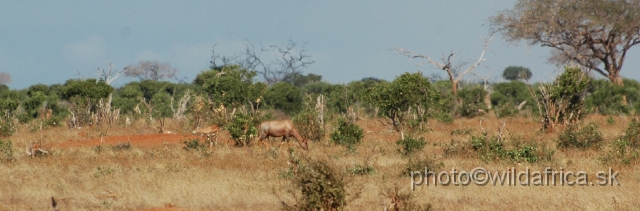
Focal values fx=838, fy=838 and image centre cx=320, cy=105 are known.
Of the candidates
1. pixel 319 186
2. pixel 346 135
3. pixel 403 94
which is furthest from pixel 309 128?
pixel 319 186

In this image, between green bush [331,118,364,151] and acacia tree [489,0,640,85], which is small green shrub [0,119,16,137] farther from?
acacia tree [489,0,640,85]

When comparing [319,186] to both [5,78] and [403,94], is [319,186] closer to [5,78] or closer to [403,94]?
[403,94]

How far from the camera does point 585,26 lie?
43.5 meters

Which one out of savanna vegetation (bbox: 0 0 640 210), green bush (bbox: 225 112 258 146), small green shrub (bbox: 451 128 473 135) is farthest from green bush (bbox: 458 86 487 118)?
green bush (bbox: 225 112 258 146)

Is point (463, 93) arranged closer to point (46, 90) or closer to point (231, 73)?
point (231, 73)

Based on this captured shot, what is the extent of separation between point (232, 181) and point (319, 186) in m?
4.72

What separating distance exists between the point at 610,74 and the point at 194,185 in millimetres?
34544

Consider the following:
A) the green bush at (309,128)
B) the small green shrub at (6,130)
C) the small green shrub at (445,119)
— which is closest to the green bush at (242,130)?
the green bush at (309,128)

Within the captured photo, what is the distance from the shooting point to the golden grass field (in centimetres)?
1292

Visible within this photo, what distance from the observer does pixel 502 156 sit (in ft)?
58.4

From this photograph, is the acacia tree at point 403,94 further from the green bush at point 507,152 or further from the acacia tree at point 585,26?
the acacia tree at point 585,26

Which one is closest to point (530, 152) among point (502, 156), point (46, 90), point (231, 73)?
point (502, 156)

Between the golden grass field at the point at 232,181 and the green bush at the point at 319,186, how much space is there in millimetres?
233

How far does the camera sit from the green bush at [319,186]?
34.7 feet
